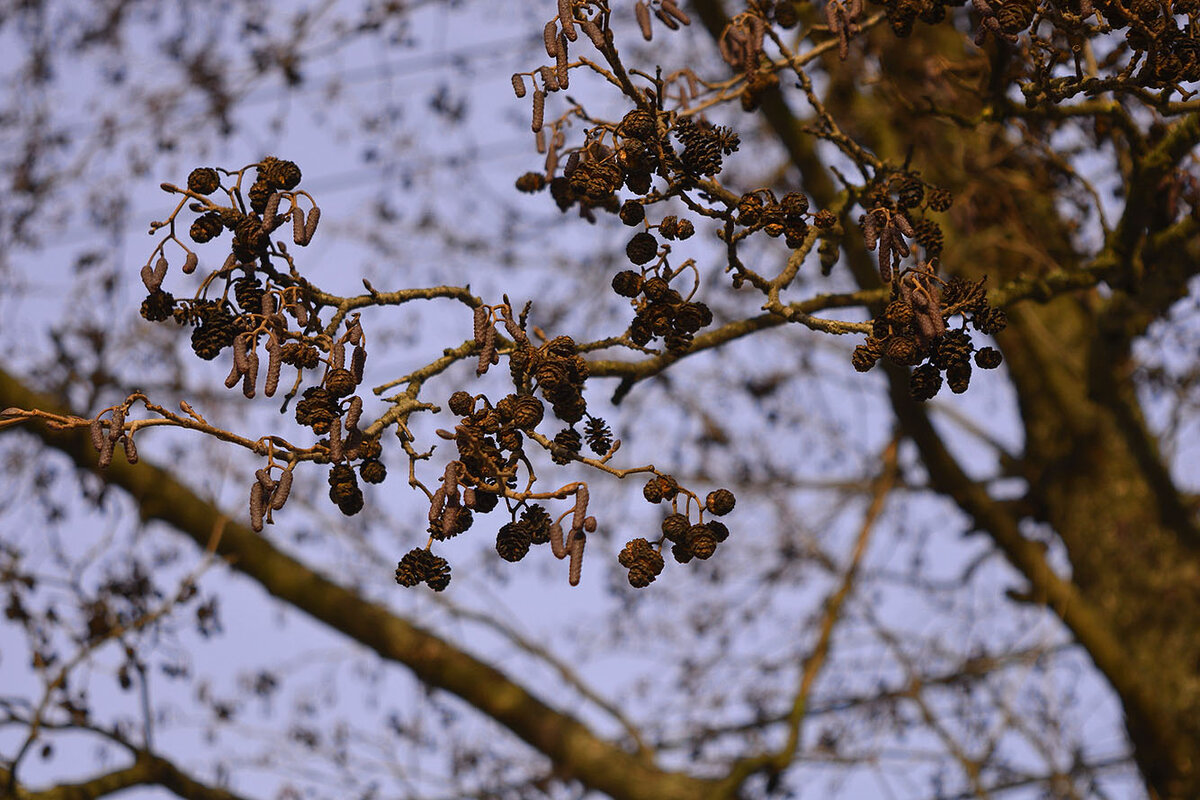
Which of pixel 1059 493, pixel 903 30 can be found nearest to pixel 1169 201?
pixel 903 30

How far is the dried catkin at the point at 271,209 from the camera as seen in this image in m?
2.31

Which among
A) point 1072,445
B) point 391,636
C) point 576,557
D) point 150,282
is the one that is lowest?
point 576,557

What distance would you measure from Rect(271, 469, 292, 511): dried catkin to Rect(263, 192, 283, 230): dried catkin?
496 mm

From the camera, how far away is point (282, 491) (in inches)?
84.5

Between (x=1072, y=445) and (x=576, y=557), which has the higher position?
(x=1072, y=445)

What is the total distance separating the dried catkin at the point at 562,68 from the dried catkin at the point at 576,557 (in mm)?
859

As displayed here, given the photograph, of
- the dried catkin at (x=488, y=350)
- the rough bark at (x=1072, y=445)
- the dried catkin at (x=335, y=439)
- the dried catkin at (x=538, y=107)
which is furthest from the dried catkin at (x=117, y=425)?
the rough bark at (x=1072, y=445)

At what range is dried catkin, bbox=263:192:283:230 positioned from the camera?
2.31 metres

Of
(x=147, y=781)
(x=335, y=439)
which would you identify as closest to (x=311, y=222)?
(x=335, y=439)

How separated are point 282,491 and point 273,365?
0.23 meters

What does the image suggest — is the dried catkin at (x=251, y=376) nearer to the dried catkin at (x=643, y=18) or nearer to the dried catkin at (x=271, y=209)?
the dried catkin at (x=271, y=209)

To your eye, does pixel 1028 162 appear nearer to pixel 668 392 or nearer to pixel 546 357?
pixel 668 392

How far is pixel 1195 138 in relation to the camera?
3.05 metres

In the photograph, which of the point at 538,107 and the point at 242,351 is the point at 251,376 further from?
the point at 538,107
